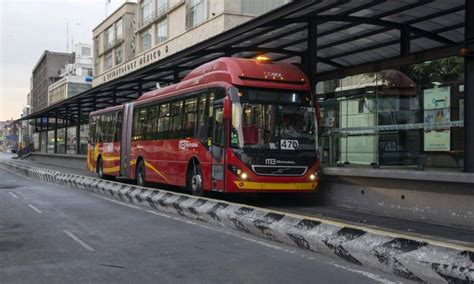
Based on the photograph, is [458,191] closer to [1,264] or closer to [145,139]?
[1,264]

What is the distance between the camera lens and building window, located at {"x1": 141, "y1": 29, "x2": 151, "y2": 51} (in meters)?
58.5

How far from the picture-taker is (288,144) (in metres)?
13.3

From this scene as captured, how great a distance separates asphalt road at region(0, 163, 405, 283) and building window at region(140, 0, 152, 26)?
160 ft

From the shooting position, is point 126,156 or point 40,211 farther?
point 126,156

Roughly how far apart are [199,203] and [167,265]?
5059 millimetres

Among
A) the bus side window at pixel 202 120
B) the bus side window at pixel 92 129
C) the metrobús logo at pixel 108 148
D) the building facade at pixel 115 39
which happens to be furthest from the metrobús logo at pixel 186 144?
the building facade at pixel 115 39

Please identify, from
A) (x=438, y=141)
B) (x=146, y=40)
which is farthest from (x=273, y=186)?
(x=146, y=40)

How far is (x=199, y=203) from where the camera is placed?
12.4m

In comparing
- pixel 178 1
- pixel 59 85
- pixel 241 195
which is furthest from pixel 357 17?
pixel 59 85

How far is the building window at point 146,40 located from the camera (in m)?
58.5

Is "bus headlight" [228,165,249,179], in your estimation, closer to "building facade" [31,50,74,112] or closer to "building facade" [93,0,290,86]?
"building facade" [93,0,290,86]

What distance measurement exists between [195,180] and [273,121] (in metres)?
2.93

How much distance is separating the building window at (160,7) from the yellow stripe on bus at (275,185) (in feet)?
140

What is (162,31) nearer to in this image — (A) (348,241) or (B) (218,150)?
(B) (218,150)
